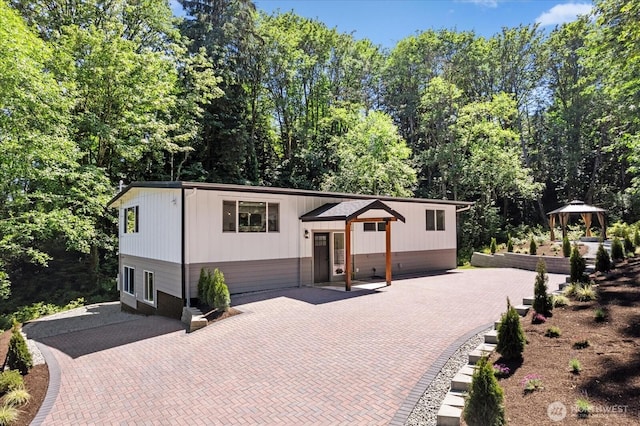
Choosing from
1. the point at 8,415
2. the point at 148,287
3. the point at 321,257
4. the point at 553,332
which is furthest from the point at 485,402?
the point at 148,287

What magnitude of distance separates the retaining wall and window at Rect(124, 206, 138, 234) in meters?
16.8

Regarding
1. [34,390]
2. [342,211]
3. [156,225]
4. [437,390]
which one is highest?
[342,211]

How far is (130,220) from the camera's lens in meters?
16.1

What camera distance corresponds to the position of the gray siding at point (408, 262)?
50.9 feet

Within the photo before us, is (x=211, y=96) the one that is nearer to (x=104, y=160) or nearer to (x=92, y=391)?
(x=104, y=160)

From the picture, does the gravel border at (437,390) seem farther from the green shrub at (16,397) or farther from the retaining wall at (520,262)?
the retaining wall at (520,262)

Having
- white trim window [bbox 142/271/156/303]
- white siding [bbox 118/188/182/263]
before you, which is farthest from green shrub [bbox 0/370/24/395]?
white trim window [bbox 142/271/156/303]

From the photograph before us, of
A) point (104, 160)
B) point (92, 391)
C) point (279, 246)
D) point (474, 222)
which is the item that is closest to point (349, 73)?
point (474, 222)

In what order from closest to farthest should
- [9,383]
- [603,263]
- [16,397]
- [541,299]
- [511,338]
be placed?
[511,338]
[16,397]
[9,383]
[541,299]
[603,263]

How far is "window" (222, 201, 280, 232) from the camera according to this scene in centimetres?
1191

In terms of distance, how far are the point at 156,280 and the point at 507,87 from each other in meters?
30.4

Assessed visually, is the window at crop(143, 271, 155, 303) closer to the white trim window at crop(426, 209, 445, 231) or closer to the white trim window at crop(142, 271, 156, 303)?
the white trim window at crop(142, 271, 156, 303)

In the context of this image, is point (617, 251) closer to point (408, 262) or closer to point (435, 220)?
point (408, 262)

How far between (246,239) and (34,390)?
6.66 m
